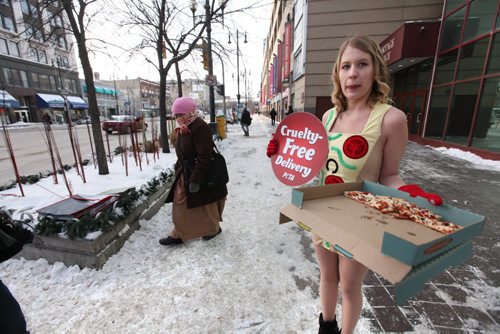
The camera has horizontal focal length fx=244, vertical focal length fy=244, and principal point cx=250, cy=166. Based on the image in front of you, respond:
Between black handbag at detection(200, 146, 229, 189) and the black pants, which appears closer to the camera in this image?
the black pants

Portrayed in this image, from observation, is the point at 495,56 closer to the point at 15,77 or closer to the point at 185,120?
the point at 185,120

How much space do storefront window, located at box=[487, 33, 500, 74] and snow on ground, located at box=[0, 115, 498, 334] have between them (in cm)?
883

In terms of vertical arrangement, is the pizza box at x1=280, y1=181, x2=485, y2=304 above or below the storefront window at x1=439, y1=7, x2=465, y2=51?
below

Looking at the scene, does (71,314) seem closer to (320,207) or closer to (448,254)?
(320,207)

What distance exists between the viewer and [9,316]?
1.46 metres

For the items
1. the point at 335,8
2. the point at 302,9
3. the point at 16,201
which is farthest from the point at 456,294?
the point at 302,9

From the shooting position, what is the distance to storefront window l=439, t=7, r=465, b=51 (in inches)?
360

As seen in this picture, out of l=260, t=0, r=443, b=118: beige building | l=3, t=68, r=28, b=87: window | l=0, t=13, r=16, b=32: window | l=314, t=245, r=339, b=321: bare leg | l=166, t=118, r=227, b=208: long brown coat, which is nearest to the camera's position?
l=314, t=245, r=339, b=321: bare leg

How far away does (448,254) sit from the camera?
0.87 metres

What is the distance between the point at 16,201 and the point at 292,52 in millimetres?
19206

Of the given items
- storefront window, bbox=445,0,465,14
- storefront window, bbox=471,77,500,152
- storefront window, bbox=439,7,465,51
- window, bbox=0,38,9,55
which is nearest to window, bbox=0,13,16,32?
window, bbox=0,38,9,55

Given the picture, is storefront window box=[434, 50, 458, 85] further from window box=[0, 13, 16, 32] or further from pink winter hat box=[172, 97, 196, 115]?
window box=[0, 13, 16, 32]

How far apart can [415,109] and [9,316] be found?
14.7 meters

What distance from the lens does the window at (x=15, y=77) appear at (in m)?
27.7
